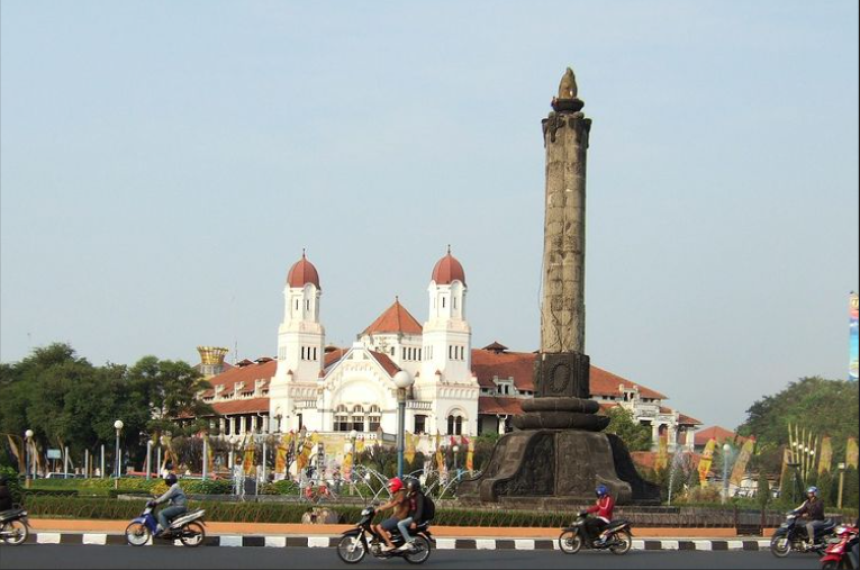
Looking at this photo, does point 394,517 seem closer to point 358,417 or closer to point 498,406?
point 358,417

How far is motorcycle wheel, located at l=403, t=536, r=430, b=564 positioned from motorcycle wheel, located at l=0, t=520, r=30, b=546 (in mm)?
5330

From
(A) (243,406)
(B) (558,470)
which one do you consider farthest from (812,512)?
(A) (243,406)

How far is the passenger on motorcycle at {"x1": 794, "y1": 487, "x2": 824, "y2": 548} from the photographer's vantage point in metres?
20.2

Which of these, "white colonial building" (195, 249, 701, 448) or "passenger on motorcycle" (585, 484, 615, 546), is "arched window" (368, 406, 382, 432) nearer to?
"white colonial building" (195, 249, 701, 448)

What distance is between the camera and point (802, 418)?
73.1 meters

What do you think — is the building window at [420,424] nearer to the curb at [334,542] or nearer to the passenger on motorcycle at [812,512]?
the curb at [334,542]

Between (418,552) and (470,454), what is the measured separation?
59.9m

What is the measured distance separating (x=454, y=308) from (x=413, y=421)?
8.83 metres

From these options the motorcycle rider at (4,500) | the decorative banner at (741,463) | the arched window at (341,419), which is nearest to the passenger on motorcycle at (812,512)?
the motorcycle rider at (4,500)

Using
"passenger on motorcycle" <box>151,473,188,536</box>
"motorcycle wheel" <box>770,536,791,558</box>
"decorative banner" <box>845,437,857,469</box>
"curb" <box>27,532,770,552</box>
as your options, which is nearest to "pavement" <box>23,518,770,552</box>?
"curb" <box>27,532,770,552</box>

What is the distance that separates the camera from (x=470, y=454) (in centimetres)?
7719

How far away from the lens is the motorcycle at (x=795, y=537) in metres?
20.3

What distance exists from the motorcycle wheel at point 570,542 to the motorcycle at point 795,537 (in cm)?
265

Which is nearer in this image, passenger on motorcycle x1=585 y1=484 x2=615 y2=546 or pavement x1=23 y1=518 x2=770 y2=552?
passenger on motorcycle x1=585 y1=484 x2=615 y2=546
